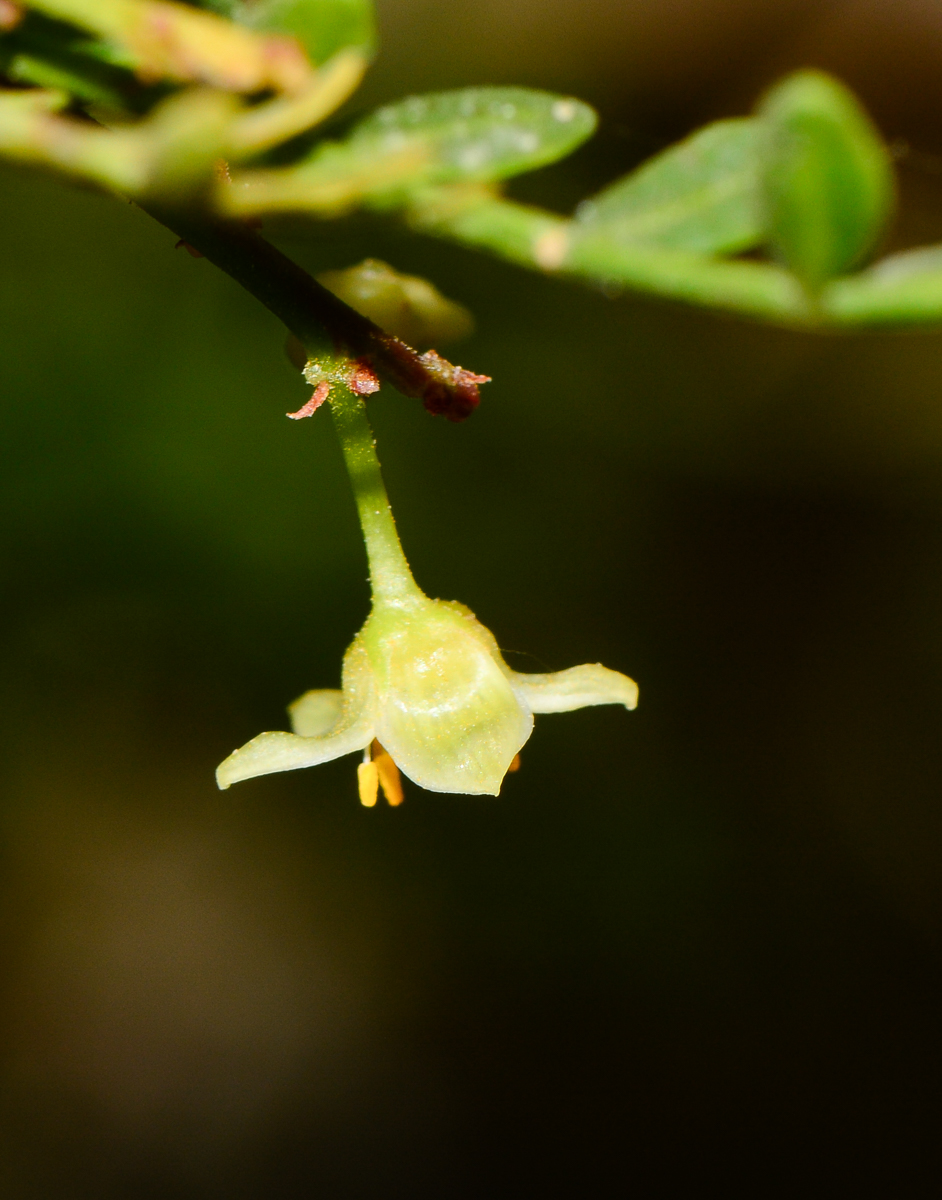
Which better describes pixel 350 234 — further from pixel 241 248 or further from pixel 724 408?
pixel 724 408

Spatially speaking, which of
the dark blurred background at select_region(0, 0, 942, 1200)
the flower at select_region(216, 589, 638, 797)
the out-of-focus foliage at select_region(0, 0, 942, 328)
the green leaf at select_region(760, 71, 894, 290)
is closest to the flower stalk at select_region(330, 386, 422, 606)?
the flower at select_region(216, 589, 638, 797)

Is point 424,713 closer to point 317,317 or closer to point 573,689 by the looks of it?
point 573,689

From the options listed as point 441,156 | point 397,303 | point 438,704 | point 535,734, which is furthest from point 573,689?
point 535,734

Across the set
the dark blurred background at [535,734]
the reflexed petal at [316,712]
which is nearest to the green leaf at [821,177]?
the reflexed petal at [316,712]

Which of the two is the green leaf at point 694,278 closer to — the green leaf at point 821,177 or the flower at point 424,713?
the green leaf at point 821,177

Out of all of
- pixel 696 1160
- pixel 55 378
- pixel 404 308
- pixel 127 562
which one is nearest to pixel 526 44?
pixel 55 378

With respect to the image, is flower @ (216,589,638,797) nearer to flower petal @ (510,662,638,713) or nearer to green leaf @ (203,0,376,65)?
flower petal @ (510,662,638,713)

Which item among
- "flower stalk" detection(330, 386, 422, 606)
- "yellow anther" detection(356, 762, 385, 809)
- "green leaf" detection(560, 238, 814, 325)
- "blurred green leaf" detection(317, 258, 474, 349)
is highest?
"blurred green leaf" detection(317, 258, 474, 349)
